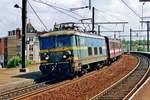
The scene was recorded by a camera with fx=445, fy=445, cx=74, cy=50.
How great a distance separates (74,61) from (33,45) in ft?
239

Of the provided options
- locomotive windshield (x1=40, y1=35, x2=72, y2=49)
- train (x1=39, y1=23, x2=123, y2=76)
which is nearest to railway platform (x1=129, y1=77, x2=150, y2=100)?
train (x1=39, y1=23, x2=123, y2=76)

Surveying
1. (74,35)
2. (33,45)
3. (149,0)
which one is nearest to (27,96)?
(74,35)

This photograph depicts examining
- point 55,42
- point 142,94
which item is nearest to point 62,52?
point 55,42

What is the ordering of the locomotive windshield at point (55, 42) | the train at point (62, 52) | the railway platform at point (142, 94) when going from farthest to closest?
the locomotive windshield at point (55, 42) < the train at point (62, 52) < the railway platform at point (142, 94)

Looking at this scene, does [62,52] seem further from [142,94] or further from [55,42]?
[142,94]

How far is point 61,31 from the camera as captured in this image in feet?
97.5

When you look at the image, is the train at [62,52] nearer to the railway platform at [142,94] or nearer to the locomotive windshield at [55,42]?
the locomotive windshield at [55,42]

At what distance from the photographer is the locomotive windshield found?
28.9m

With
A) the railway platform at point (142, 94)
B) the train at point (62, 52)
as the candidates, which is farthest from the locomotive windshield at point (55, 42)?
the railway platform at point (142, 94)

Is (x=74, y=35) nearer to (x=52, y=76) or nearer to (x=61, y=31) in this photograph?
(x=61, y=31)

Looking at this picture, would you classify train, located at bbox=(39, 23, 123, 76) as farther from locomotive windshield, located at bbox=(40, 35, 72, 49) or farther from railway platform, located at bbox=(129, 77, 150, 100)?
railway platform, located at bbox=(129, 77, 150, 100)

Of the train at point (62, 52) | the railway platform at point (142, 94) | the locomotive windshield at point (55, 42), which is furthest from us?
the locomotive windshield at point (55, 42)

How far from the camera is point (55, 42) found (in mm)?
29156

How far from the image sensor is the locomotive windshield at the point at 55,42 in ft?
94.7
